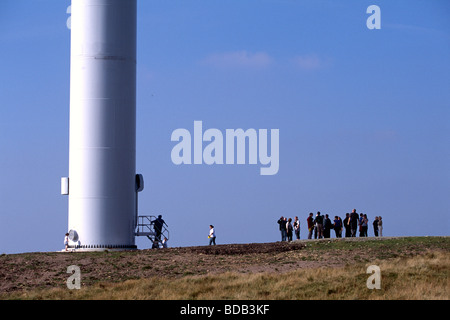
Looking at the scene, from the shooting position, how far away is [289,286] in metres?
28.4

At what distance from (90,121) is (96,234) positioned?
5.63 m

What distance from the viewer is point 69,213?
138ft

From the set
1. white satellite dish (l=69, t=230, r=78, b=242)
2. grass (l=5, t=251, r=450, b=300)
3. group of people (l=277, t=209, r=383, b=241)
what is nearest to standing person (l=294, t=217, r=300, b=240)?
group of people (l=277, t=209, r=383, b=241)

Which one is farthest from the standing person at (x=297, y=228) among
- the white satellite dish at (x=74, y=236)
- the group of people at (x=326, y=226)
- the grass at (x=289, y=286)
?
the grass at (x=289, y=286)

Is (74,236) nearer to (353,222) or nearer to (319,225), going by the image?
(319,225)

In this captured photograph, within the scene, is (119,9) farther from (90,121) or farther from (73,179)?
(73,179)

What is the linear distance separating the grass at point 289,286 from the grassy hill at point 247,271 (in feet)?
0.11

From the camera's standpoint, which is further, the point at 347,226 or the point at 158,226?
the point at 347,226

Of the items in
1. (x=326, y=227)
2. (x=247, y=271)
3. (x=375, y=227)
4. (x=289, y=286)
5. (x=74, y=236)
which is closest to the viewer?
(x=289, y=286)

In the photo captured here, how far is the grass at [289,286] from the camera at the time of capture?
1065 inches

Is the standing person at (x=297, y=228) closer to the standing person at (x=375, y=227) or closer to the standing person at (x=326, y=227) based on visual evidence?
the standing person at (x=326, y=227)

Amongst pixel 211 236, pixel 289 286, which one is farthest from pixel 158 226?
pixel 289 286

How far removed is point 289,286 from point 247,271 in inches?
176
